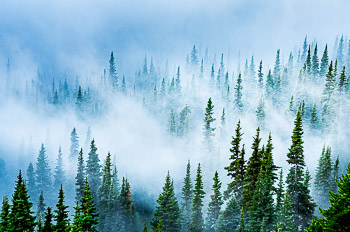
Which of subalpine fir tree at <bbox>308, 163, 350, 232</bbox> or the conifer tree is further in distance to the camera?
the conifer tree

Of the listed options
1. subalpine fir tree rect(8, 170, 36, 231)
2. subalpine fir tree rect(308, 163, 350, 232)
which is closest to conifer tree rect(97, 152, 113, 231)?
subalpine fir tree rect(8, 170, 36, 231)

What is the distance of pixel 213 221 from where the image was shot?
51688 mm

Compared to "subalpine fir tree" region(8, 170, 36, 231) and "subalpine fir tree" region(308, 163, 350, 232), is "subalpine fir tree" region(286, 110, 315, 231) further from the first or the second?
"subalpine fir tree" region(8, 170, 36, 231)

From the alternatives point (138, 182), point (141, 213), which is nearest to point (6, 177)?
point (138, 182)

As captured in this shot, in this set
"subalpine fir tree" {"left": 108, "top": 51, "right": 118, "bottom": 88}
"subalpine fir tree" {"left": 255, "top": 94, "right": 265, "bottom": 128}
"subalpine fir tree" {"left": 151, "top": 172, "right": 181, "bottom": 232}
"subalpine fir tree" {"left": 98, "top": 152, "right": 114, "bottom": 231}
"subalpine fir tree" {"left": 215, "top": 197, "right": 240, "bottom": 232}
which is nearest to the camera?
"subalpine fir tree" {"left": 215, "top": 197, "right": 240, "bottom": 232}

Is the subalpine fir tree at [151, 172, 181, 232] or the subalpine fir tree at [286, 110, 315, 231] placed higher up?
the subalpine fir tree at [286, 110, 315, 231]

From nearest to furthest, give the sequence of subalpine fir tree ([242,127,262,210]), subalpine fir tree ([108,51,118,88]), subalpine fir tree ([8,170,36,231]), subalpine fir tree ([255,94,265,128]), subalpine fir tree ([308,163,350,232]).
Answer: subalpine fir tree ([308,163,350,232]) → subalpine fir tree ([8,170,36,231]) → subalpine fir tree ([242,127,262,210]) → subalpine fir tree ([255,94,265,128]) → subalpine fir tree ([108,51,118,88])

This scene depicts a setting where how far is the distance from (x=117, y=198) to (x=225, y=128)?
4696 cm

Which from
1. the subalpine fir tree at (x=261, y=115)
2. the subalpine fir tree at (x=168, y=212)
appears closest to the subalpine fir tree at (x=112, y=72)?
the subalpine fir tree at (x=261, y=115)

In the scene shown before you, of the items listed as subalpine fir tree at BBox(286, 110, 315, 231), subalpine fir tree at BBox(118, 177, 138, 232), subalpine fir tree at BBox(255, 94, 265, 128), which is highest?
subalpine fir tree at BBox(255, 94, 265, 128)

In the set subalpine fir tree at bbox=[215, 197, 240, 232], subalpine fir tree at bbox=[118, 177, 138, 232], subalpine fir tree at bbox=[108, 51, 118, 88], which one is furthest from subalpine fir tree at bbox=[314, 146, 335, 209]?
subalpine fir tree at bbox=[108, 51, 118, 88]

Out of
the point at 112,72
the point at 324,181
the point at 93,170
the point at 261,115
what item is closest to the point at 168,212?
the point at 324,181

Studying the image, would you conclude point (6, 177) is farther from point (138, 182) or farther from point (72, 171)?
A: point (138, 182)

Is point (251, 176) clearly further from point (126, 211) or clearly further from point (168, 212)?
point (126, 211)
